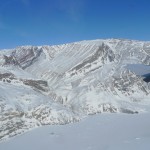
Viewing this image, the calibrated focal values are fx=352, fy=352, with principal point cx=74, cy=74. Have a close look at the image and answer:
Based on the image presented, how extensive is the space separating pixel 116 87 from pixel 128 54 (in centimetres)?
773

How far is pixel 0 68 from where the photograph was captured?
100ft

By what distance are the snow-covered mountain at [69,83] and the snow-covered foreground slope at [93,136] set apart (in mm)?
1462

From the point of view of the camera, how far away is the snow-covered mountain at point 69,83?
24.2 meters

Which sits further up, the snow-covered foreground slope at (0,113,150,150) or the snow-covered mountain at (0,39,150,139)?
the snow-covered mountain at (0,39,150,139)

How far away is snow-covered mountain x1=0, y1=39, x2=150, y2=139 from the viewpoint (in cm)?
2420

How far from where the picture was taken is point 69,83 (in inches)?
1288

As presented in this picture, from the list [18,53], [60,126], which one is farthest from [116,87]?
[18,53]

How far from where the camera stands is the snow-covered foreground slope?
60.2 feet

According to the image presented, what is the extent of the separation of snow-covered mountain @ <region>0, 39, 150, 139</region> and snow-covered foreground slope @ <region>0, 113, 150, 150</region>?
1.46m

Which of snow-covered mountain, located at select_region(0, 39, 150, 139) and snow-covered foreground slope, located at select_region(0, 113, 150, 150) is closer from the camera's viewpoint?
snow-covered foreground slope, located at select_region(0, 113, 150, 150)

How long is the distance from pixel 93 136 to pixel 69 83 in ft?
41.9

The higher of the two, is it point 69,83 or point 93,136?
point 69,83

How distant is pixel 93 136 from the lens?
20344 mm

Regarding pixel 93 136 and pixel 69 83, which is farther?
pixel 69 83
